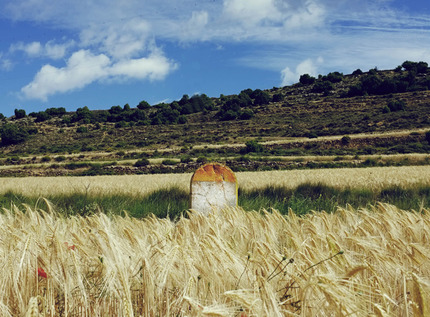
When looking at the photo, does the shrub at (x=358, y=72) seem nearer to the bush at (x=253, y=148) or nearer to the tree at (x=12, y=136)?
the bush at (x=253, y=148)

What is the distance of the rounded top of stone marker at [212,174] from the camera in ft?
24.0

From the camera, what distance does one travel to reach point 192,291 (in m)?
2.07

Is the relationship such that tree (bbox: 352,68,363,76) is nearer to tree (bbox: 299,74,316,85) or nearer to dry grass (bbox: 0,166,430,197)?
tree (bbox: 299,74,316,85)

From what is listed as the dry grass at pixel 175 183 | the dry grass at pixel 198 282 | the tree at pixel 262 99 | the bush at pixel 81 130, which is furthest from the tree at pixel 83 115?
the dry grass at pixel 198 282

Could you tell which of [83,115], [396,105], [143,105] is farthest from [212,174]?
[143,105]

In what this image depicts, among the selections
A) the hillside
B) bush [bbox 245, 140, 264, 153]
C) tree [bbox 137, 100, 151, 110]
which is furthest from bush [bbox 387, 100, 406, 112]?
tree [bbox 137, 100, 151, 110]

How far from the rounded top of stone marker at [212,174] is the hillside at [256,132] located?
103ft

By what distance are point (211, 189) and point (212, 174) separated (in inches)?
10.6

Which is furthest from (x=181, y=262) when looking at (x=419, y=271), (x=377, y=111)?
(x=377, y=111)

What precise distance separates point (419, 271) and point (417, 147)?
53163 mm

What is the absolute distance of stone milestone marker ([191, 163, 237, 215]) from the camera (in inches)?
288

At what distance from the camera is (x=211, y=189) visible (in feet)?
24.1

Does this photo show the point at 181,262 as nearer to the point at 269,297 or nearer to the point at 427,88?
the point at 269,297

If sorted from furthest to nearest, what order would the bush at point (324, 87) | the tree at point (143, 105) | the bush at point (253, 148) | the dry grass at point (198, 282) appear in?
the tree at point (143, 105) < the bush at point (324, 87) < the bush at point (253, 148) < the dry grass at point (198, 282)
